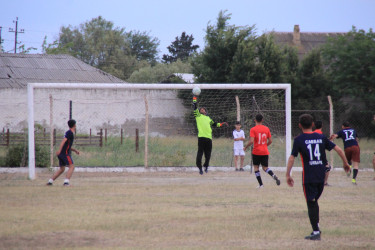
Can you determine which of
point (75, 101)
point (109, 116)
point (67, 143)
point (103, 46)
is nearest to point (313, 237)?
point (67, 143)

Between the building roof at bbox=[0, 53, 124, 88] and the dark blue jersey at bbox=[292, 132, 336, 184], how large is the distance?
3053cm

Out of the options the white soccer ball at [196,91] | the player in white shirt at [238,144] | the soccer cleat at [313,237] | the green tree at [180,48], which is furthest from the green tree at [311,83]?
the green tree at [180,48]

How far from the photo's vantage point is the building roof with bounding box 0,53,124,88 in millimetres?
36625

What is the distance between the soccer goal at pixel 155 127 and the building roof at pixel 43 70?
42.6 feet

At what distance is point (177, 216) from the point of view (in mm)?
8367

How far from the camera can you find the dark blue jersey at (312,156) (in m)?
6.90

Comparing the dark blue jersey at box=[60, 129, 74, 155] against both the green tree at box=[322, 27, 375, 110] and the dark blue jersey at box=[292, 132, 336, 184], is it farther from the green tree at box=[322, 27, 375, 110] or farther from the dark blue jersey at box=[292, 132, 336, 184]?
the green tree at box=[322, 27, 375, 110]

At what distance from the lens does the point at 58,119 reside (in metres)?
23.5

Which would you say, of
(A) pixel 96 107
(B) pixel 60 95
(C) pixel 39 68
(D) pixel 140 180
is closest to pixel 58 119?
(A) pixel 96 107

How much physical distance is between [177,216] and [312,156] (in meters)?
2.53

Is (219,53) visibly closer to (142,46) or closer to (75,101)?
(75,101)

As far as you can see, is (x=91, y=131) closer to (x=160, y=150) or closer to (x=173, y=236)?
(x=160, y=150)

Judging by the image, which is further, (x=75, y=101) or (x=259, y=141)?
(x=75, y=101)

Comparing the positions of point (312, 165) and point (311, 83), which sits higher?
point (311, 83)
